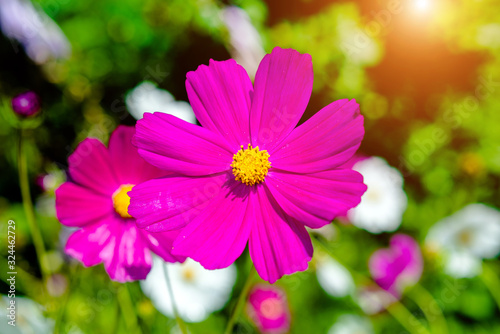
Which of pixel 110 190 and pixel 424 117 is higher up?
pixel 110 190

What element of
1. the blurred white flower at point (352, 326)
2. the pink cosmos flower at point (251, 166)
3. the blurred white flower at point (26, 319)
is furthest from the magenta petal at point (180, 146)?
the blurred white flower at point (352, 326)

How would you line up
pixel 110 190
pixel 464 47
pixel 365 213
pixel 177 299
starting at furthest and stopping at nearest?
pixel 464 47, pixel 365 213, pixel 177 299, pixel 110 190

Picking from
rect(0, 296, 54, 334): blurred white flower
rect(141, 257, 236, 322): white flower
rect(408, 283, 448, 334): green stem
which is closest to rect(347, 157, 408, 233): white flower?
rect(408, 283, 448, 334): green stem

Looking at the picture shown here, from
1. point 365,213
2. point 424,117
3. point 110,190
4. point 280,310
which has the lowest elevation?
point 280,310

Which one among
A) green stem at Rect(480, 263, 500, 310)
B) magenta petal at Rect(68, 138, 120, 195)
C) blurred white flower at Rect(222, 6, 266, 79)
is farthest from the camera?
green stem at Rect(480, 263, 500, 310)

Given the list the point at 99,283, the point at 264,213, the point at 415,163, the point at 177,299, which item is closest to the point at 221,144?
the point at 264,213

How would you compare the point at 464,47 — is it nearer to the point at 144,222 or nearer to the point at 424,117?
the point at 424,117

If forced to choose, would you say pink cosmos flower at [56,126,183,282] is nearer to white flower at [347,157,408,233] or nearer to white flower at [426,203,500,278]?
white flower at [347,157,408,233]

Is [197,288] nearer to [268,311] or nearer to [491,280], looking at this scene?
[268,311]
